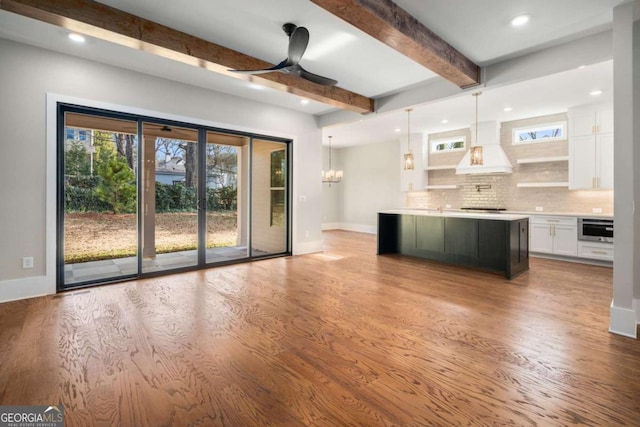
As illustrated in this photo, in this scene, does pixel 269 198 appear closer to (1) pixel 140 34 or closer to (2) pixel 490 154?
(1) pixel 140 34

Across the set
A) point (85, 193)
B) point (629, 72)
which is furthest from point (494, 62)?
point (85, 193)

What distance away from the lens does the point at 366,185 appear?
10.2m

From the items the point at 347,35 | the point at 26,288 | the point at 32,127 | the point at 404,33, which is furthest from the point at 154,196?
the point at 404,33

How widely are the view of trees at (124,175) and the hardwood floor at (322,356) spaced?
122 centimetres

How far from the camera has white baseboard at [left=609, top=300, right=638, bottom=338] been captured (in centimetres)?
263

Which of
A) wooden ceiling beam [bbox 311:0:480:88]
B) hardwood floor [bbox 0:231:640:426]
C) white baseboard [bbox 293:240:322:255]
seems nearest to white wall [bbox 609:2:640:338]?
hardwood floor [bbox 0:231:640:426]

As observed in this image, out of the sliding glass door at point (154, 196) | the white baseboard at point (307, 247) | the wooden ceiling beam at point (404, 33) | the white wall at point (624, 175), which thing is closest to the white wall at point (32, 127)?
the sliding glass door at point (154, 196)

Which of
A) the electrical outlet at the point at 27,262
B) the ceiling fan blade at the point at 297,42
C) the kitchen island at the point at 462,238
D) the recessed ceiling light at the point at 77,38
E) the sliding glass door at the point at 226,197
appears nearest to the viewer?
the ceiling fan blade at the point at 297,42

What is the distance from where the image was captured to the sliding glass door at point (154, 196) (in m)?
4.06

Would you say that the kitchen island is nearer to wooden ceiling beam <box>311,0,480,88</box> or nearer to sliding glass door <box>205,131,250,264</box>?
wooden ceiling beam <box>311,0,480,88</box>

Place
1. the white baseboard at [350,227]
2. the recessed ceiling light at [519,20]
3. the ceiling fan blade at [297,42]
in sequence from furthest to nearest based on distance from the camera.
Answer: the white baseboard at [350,227] < the recessed ceiling light at [519,20] < the ceiling fan blade at [297,42]

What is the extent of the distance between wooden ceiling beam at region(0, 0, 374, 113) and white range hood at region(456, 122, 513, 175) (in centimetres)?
456

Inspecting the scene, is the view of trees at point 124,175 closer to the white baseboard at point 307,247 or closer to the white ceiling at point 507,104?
the white baseboard at point 307,247

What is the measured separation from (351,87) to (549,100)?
358 cm
